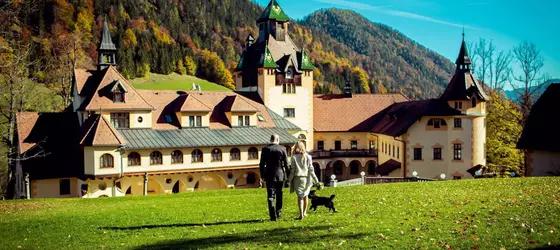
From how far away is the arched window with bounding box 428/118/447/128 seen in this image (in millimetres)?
48062

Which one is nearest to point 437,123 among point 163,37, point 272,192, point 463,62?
point 463,62

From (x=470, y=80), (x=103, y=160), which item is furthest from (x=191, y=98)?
(x=470, y=80)

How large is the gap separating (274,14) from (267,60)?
6.38 meters

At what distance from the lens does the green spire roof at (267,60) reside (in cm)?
5034

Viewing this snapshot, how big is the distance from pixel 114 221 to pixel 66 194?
22637 millimetres

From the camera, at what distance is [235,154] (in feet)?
138

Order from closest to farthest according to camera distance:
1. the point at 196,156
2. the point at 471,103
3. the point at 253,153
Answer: the point at 196,156, the point at 253,153, the point at 471,103

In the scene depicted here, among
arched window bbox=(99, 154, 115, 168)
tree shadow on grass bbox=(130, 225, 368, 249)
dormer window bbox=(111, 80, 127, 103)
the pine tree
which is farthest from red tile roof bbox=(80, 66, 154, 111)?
the pine tree

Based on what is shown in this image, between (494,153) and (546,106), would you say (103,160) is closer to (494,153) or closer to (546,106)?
(546,106)

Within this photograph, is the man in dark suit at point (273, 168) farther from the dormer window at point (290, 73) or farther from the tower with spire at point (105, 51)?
the dormer window at point (290, 73)

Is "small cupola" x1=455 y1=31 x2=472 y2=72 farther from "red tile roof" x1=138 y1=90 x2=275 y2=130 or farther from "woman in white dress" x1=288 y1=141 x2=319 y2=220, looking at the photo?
"woman in white dress" x1=288 y1=141 x2=319 y2=220

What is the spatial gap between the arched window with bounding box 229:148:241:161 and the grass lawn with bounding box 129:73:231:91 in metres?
58.0

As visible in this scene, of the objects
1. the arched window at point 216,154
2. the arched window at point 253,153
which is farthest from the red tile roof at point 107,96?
the arched window at point 253,153

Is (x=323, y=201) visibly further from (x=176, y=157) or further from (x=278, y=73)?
(x=278, y=73)
